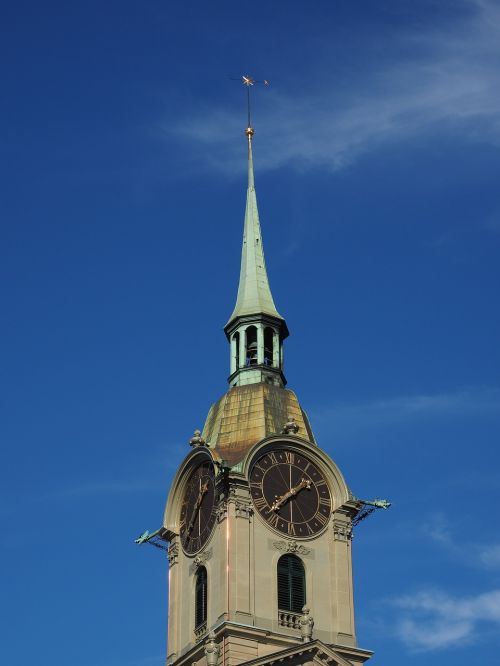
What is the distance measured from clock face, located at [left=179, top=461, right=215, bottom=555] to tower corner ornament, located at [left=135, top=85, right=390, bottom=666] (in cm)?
5

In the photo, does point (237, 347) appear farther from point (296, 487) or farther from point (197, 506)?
point (296, 487)

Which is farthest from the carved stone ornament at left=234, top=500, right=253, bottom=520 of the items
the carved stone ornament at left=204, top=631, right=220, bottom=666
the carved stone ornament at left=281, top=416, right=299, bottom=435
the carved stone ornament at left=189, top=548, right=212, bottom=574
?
the carved stone ornament at left=204, top=631, right=220, bottom=666

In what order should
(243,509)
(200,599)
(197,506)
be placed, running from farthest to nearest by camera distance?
(197,506) → (200,599) → (243,509)

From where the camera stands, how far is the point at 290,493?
83062mm

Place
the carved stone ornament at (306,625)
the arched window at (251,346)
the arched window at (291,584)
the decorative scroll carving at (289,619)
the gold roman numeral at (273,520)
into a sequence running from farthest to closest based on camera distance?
the arched window at (251,346) → the gold roman numeral at (273,520) → the arched window at (291,584) → the decorative scroll carving at (289,619) → the carved stone ornament at (306,625)

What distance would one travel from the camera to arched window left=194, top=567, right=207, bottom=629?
81.2 meters

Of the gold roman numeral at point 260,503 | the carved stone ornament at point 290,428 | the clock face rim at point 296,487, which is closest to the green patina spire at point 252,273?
the carved stone ornament at point 290,428

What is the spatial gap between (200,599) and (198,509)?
4.96 meters

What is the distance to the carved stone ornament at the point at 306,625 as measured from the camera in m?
77.8

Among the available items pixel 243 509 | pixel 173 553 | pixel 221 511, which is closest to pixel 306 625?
pixel 243 509

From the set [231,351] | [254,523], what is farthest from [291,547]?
[231,351]

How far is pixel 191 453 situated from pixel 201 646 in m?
11.1

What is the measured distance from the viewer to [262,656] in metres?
75.9

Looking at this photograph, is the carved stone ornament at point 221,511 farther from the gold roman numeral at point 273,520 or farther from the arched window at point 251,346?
the arched window at point 251,346
